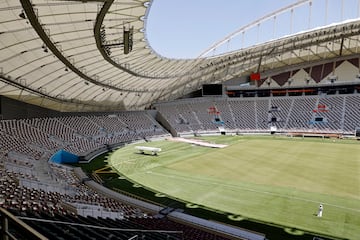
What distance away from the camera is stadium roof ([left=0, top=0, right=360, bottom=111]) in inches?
729

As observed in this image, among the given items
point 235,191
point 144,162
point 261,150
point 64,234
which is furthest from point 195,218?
point 261,150

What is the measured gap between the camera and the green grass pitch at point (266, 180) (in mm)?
18406

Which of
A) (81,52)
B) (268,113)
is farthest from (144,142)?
(268,113)

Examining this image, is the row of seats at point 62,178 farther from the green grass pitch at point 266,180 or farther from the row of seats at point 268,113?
the row of seats at point 268,113

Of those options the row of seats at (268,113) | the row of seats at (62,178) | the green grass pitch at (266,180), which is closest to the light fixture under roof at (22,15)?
the row of seats at (62,178)

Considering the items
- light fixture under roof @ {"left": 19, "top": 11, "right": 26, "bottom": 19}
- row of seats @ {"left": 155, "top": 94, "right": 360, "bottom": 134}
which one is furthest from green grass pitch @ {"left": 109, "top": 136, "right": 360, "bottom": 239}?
row of seats @ {"left": 155, "top": 94, "right": 360, "bottom": 134}

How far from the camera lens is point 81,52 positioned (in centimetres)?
2627

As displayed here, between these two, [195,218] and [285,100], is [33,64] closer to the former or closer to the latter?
[195,218]

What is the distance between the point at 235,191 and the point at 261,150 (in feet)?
64.0

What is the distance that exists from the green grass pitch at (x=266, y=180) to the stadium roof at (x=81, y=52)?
10070 mm

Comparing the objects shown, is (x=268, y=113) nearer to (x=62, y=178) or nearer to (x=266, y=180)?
(x=266, y=180)

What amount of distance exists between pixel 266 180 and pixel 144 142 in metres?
29.3

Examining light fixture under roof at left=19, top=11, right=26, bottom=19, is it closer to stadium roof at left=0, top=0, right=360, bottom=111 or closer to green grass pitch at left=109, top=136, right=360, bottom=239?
stadium roof at left=0, top=0, right=360, bottom=111

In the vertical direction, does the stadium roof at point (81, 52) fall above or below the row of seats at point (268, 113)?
above
